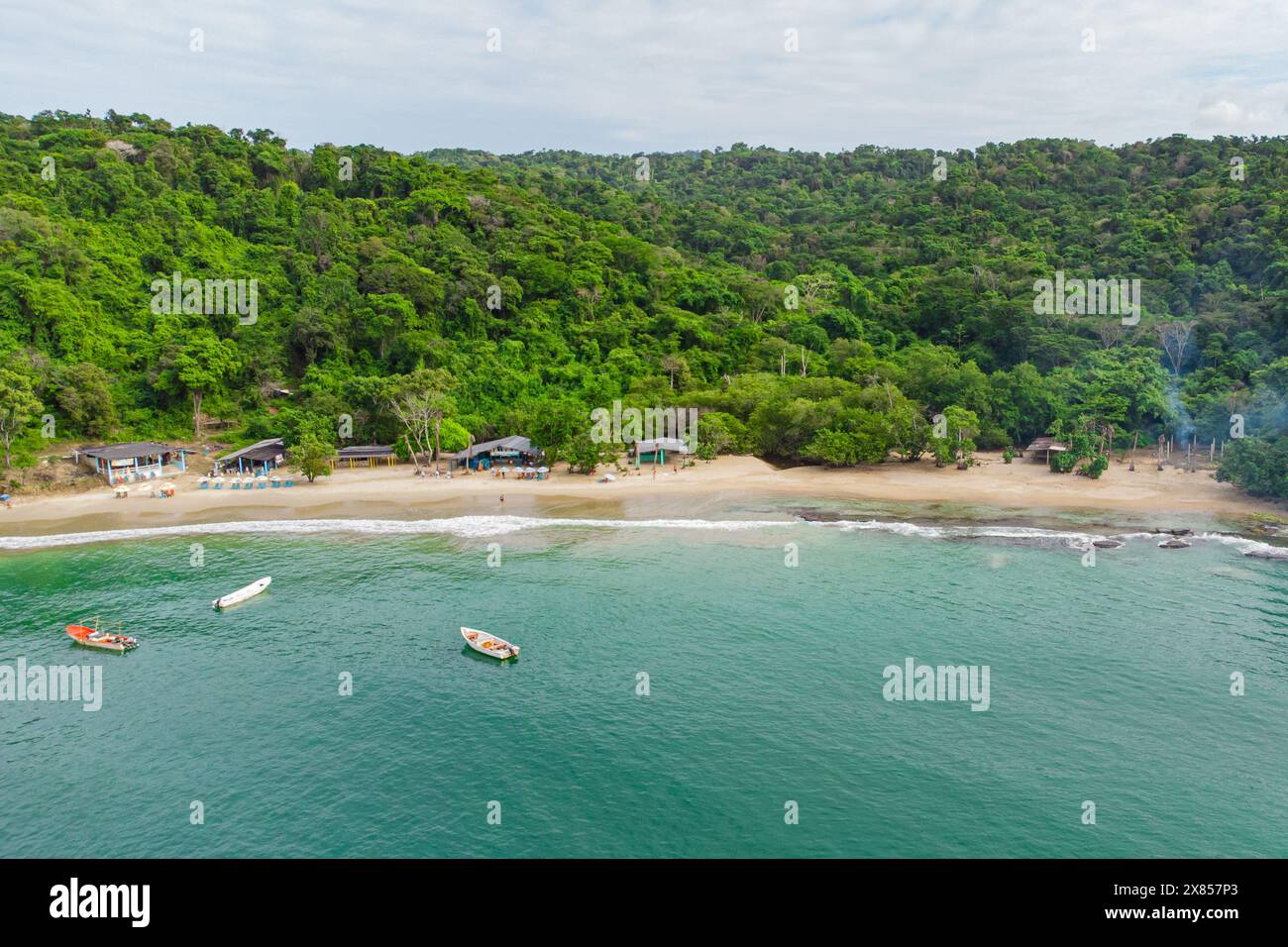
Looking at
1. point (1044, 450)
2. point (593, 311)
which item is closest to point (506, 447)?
point (593, 311)

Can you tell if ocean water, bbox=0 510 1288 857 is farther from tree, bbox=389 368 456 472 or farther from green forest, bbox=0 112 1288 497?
green forest, bbox=0 112 1288 497

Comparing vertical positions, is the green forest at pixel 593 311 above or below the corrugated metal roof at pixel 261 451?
above

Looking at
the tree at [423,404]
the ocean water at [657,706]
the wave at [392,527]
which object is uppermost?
the tree at [423,404]

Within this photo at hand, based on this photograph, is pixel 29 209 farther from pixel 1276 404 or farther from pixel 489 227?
pixel 1276 404

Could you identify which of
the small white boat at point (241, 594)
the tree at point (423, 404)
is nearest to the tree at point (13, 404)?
the tree at point (423, 404)

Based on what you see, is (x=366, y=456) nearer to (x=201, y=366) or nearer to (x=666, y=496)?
(x=201, y=366)

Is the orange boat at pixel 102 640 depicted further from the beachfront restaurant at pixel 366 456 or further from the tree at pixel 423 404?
the beachfront restaurant at pixel 366 456
